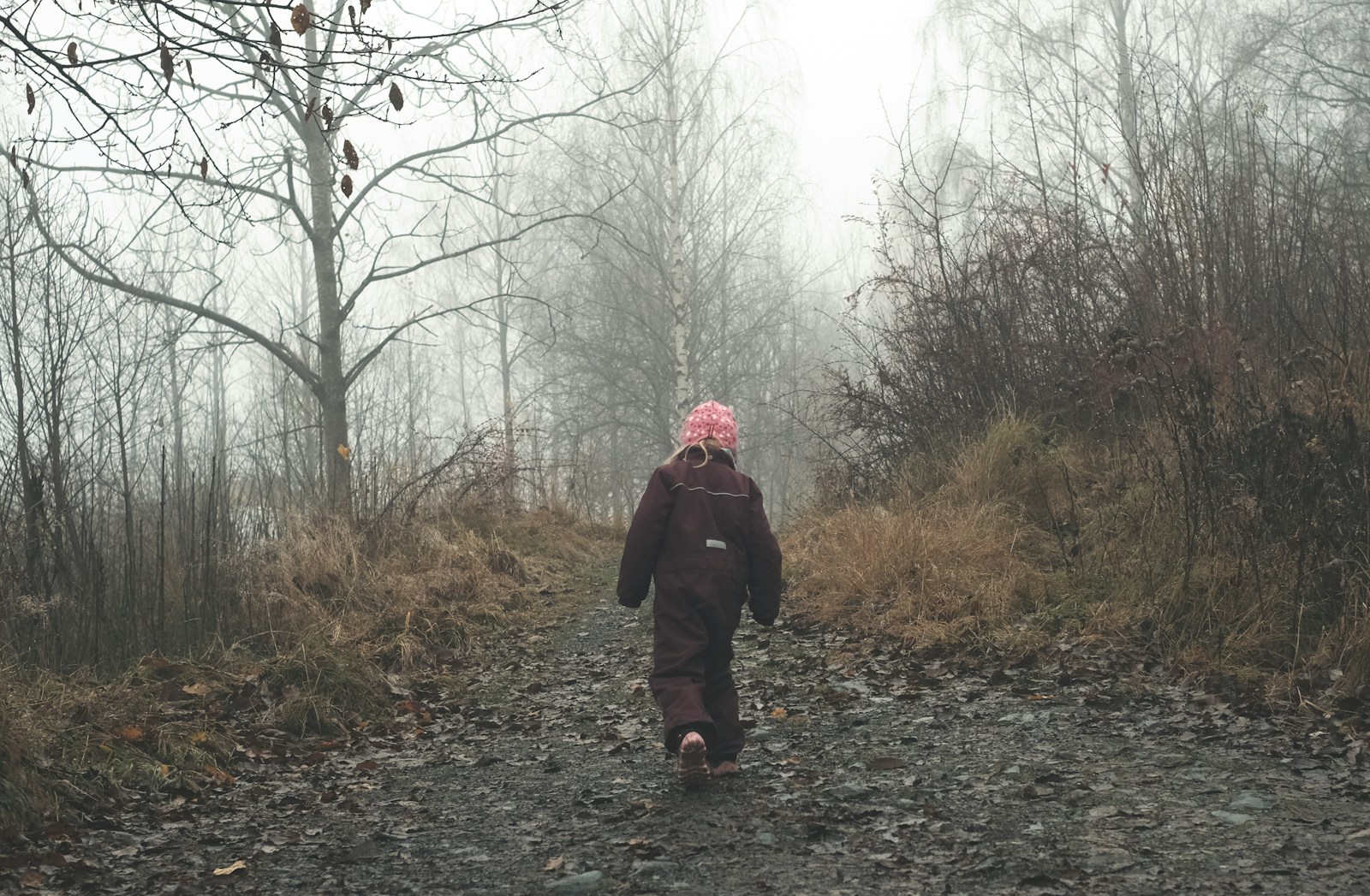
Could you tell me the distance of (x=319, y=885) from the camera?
375cm

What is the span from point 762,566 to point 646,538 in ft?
1.94

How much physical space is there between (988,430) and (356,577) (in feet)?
18.5

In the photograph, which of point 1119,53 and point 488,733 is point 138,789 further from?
Answer: point 1119,53

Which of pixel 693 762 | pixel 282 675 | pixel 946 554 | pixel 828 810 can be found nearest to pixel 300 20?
pixel 693 762

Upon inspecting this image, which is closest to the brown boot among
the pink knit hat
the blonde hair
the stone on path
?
the stone on path

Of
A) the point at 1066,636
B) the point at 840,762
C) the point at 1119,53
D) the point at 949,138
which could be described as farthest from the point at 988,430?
the point at 949,138

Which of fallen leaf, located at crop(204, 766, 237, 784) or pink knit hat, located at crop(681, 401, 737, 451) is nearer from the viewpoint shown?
fallen leaf, located at crop(204, 766, 237, 784)

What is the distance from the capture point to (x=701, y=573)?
5035 millimetres

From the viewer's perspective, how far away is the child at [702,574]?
4.96 meters

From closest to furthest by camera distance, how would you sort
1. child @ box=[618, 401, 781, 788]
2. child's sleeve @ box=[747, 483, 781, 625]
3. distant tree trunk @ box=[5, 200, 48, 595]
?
1. child @ box=[618, 401, 781, 788]
2. child's sleeve @ box=[747, 483, 781, 625]
3. distant tree trunk @ box=[5, 200, 48, 595]

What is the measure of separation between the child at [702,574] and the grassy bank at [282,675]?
6.80 ft

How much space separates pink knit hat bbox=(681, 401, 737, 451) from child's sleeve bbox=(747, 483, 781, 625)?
12.1 inches

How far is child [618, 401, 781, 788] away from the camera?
4.96 metres

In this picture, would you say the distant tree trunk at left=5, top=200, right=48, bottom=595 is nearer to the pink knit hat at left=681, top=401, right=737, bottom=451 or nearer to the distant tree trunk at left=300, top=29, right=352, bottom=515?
the pink knit hat at left=681, top=401, right=737, bottom=451
